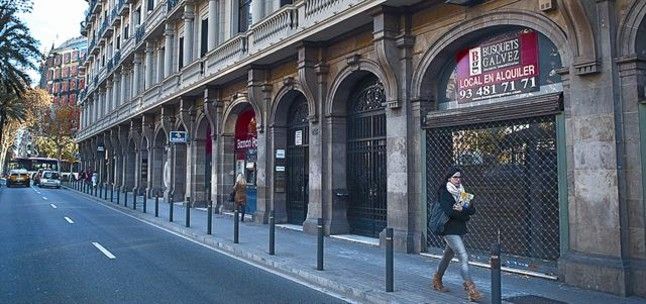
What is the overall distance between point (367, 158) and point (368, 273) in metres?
5.42

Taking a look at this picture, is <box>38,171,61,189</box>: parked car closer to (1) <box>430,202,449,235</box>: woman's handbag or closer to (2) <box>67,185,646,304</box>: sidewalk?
(2) <box>67,185,646,304</box>: sidewalk

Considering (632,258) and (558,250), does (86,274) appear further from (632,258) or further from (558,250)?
(632,258)

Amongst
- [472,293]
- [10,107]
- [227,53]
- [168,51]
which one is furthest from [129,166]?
[472,293]

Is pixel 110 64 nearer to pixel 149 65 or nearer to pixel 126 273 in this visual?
pixel 149 65

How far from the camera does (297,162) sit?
1708 centimetres

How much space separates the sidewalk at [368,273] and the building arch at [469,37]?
3467 millimetres

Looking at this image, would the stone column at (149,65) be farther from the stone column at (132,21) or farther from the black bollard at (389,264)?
the black bollard at (389,264)

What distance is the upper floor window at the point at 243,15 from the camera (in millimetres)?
20125

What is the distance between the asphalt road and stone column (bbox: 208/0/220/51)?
9.90 m

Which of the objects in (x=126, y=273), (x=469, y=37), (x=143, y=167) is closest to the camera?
(x=126, y=273)

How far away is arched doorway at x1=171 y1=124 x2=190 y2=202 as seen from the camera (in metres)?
27.4

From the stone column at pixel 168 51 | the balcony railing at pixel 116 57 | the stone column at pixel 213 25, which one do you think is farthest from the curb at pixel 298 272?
the balcony railing at pixel 116 57

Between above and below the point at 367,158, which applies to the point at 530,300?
below

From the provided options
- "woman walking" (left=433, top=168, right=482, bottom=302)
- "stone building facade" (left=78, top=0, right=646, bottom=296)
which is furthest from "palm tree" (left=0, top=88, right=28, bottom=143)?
"woman walking" (left=433, top=168, right=482, bottom=302)
